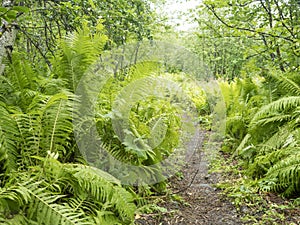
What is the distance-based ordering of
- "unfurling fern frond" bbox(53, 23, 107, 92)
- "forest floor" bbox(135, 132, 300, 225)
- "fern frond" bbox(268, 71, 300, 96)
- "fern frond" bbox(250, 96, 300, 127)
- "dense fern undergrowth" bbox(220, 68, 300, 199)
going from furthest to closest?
"fern frond" bbox(268, 71, 300, 96) < "fern frond" bbox(250, 96, 300, 127) < "dense fern undergrowth" bbox(220, 68, 300, 199) < "unfurling fern frond" bbox(53, 23, 107, 92) < "forest floor" bbox(135, 132, 300, 225)

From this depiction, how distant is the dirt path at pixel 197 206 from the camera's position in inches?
99.9

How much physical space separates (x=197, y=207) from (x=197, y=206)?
0.03 m

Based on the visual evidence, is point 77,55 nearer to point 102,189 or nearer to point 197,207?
point 102,189

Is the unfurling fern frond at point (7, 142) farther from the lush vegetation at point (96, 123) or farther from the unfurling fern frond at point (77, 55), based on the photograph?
the unfurling fern frond at point (77, 55)

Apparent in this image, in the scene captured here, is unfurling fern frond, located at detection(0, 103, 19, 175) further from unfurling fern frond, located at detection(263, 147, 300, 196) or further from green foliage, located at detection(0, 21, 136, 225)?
unfurling fern frond, located at detection(263, 147, 300, 196)

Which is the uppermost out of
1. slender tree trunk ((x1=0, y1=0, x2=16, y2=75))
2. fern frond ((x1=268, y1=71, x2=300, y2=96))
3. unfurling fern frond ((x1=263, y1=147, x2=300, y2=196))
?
slender tree trunk ((x1=0, y1=0, x2=16, y2=75))

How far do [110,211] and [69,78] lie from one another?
1.26 metres

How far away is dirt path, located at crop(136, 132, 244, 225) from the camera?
8.33 ft

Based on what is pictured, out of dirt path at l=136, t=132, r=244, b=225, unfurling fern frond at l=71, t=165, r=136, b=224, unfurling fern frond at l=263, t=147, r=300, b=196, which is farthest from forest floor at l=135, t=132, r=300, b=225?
unfurling fern frond at l=71, t=165, r=136, b=224

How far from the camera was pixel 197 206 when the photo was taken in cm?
292

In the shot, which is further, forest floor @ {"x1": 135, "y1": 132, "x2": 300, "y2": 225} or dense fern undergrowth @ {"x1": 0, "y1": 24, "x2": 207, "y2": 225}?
forest floor @ {"x1": 135, "y1": 132, "x2": 300, "y2": 225}

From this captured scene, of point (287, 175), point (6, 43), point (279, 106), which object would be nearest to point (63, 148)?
point (6, 43)

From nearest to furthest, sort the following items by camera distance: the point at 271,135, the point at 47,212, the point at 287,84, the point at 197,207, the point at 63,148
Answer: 1. the point at 47,212
2. the point at 63,148
3. the point at 197,207
4. the point at 271,135
5. the point at 287,84

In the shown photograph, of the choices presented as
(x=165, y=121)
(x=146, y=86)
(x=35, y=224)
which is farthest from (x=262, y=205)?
(x=35, y=224)
